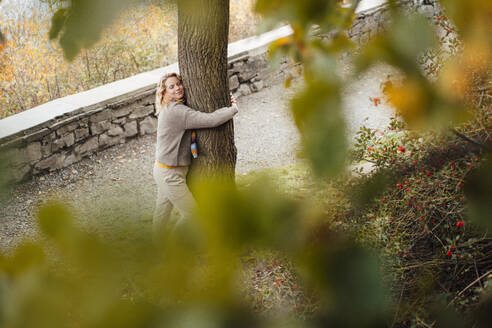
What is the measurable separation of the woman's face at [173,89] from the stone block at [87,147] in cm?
237

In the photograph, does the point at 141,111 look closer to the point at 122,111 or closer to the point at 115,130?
the point at 122,111

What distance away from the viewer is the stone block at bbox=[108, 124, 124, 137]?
5755mm

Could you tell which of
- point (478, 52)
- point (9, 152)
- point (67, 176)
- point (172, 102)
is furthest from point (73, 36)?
point (67, 176)

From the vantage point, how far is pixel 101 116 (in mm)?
5508

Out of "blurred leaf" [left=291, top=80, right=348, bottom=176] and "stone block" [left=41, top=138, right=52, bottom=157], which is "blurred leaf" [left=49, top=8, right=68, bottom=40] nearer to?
"blurred leaf" [left=291, top=80, right=348, bottom=176]

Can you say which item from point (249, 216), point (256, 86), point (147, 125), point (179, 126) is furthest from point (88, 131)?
point (249, 216)

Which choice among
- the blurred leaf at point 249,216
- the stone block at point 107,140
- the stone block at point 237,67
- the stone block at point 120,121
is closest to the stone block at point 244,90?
the stone block at point 237,67

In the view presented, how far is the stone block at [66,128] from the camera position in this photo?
5.14 metres

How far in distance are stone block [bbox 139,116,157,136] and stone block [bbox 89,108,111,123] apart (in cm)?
56

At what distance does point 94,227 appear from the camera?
0.52 metres

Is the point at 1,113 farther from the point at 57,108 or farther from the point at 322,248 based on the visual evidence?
the point at 322,248

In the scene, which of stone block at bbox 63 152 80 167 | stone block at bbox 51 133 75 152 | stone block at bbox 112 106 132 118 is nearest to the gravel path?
stone block at bbox 63 152 80 167

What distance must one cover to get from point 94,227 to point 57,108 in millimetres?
5183

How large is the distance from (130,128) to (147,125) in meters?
0.26
